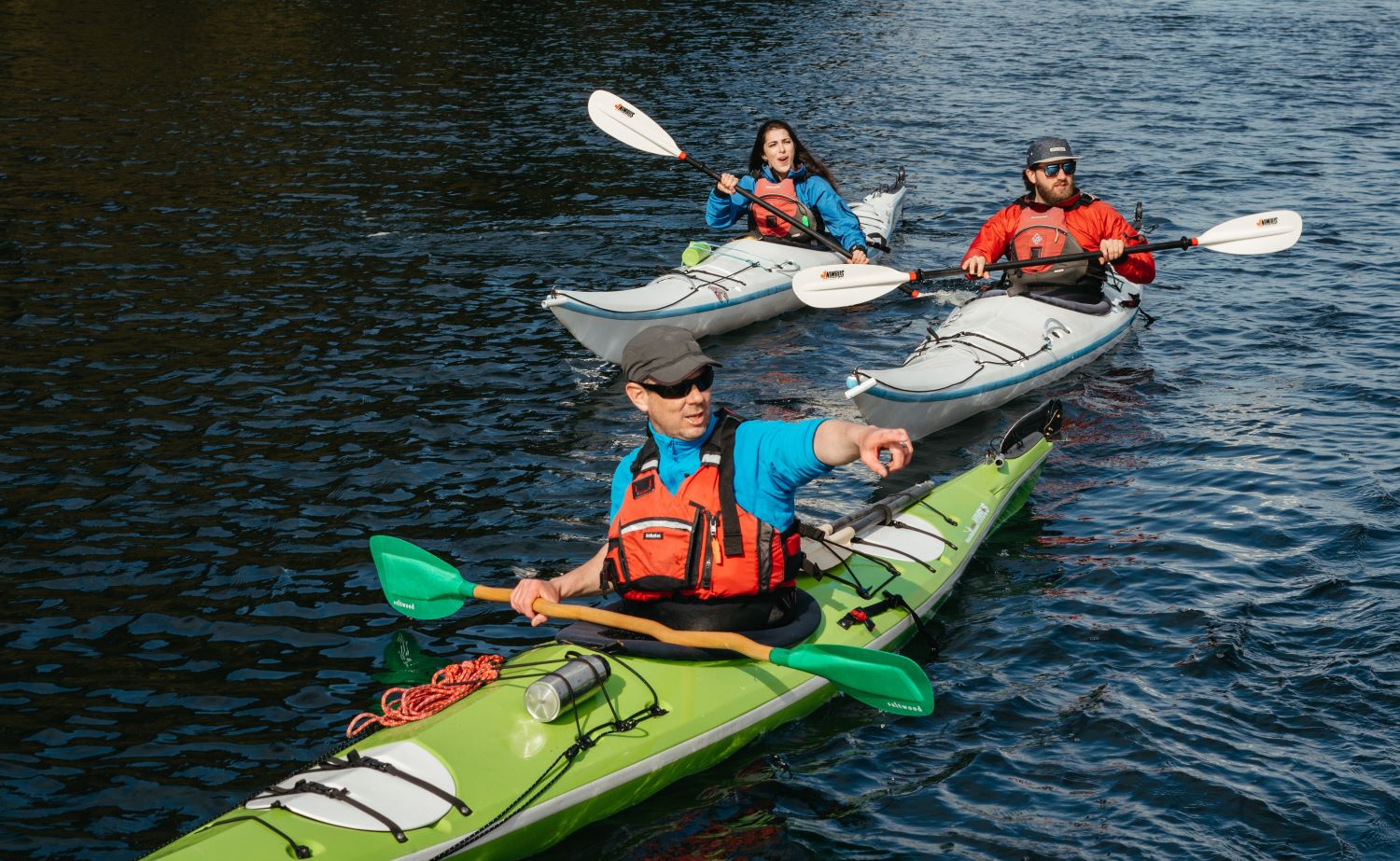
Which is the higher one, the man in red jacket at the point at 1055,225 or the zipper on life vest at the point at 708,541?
the man in red jacket at the point at 1055,225

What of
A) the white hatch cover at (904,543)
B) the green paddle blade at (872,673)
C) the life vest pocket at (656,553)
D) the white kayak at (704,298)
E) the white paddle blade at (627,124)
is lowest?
the white hatch cover at (904,543)

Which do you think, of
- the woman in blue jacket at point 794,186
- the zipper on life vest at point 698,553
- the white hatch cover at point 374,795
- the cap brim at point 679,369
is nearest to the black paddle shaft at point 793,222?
the woman in blue jacket at point 794,186

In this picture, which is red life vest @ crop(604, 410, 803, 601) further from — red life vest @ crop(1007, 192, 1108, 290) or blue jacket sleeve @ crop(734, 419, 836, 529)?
red life vest @ crop(1007, 192, 1108, 290)

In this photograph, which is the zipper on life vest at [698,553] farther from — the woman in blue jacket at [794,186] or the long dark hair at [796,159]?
the long dark hair at [796,159]

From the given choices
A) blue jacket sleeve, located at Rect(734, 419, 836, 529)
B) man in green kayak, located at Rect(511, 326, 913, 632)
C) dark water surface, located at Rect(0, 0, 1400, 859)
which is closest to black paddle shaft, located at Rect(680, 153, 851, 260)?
dark water surface, located at Rect(0, 0, 1400, 859)

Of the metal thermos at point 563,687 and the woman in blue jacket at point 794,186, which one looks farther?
the woman in blue jacket at point 794,186

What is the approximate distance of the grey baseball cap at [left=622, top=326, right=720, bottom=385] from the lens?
210 inches

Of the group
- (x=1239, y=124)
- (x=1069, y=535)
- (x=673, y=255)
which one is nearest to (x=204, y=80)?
(x=673, y=255)

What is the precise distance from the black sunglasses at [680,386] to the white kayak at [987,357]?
10.5ft

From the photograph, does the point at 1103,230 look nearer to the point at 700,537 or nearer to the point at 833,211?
the point at 833,211

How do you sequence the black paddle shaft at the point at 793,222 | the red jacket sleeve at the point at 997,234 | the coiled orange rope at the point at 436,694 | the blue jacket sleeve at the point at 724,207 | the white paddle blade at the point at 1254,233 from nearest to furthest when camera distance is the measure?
the coiled orange rope at the point at 436,694, the white paddle blade at the point at 1254,233, the red jacket sleeve at the point at 997,234, the black paddle shaft at the point at 793,222, the blue jacket sleeve at the point at 724,207

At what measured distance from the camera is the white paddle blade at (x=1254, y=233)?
1048cm

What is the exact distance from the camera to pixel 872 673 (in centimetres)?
538

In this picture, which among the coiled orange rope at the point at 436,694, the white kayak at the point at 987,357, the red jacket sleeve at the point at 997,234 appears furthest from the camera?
the red jacket sleeve at the point at 997,234
